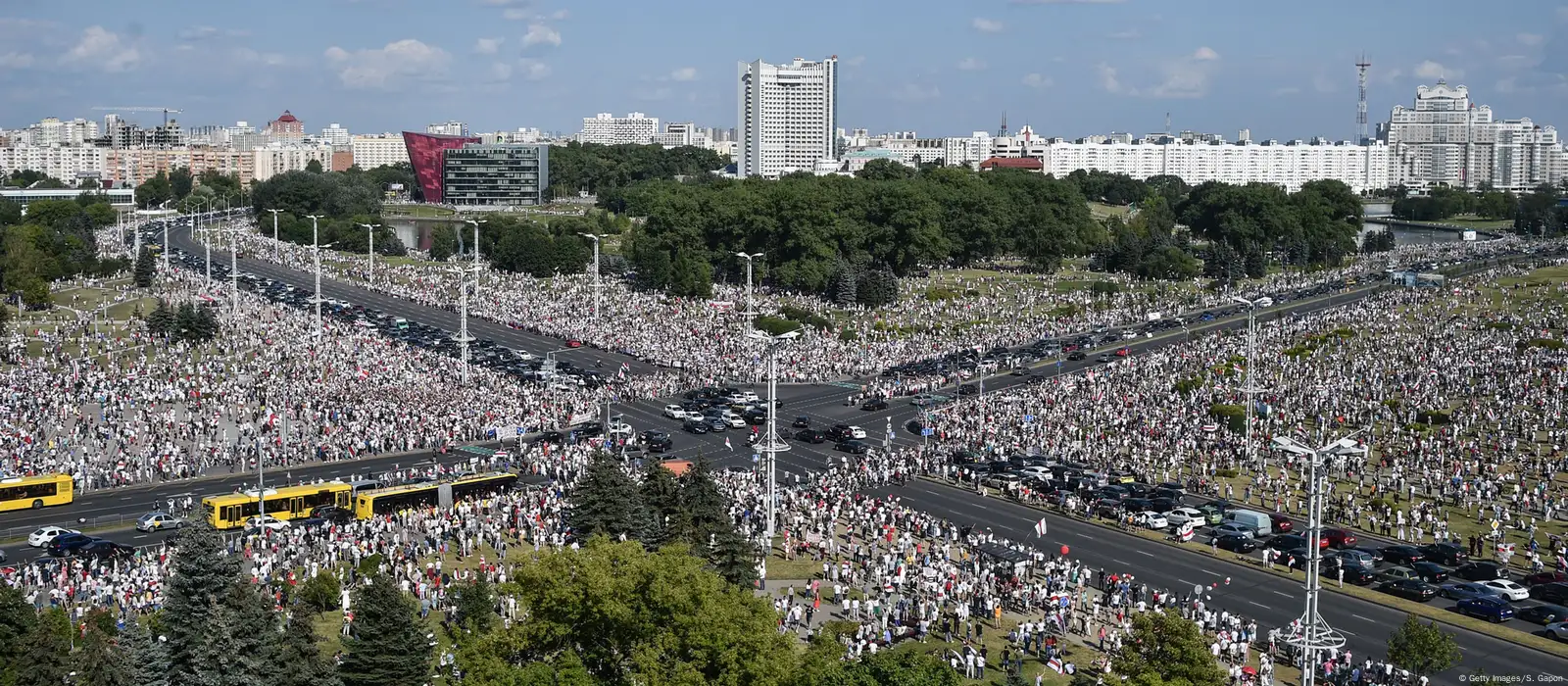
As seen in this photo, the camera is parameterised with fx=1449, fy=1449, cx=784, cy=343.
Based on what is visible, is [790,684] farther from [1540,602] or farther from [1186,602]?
[1540,602]

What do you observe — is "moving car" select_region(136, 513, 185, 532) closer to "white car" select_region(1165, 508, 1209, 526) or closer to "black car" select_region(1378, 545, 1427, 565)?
"white car" select_region(1165, 508, 1209, 526)

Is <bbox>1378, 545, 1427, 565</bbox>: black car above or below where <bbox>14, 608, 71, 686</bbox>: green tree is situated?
below

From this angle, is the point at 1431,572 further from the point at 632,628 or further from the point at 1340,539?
the point at 632,628

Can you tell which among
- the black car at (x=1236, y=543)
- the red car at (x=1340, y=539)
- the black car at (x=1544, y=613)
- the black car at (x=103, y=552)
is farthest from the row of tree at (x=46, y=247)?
the black car at (x=1544, y=613)

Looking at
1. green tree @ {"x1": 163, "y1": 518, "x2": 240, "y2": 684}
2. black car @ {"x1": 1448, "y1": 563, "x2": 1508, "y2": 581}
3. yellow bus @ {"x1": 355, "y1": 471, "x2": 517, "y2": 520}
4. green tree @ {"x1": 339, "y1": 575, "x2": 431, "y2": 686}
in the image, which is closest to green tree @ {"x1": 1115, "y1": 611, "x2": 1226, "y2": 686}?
green tree @ {"x1": 339, "y1": 575, "x2": 431, "y2": 686}

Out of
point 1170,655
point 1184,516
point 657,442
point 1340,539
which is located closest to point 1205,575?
point 1184,516

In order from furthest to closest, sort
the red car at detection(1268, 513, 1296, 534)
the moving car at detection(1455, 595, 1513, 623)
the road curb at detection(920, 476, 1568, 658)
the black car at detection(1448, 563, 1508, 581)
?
the red car at detection(1268, 513, 1296, 534) → the black car at detection(1448, 563, 1508, 581) → the moving car at detection(1455, 595, 1513, 623) → the road curb at detection(920, 476, 1568, 658)

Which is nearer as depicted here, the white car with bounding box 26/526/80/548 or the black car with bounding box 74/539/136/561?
the black car with bounding box 74/539/136/561

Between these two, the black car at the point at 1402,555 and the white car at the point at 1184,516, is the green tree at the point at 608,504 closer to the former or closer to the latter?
the white car at the point at 1184,516
